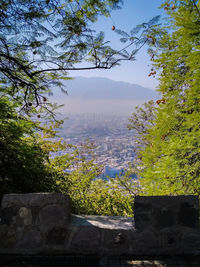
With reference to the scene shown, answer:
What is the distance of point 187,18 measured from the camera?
145 inches

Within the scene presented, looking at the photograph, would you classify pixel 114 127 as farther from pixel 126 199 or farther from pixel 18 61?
pixel 18 61

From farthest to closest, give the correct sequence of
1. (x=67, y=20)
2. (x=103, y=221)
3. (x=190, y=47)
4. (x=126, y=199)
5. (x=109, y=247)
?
(x=126, y=199), (x=190, y=47), (x=67, y=20), (x=103, y=221), (x=109, y=247)

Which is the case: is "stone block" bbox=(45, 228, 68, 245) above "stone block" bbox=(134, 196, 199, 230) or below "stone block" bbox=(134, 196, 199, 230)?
below

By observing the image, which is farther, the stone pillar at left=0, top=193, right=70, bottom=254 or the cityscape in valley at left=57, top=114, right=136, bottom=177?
the cityscape in valley at left=57, top=114, right=136, bottom=177

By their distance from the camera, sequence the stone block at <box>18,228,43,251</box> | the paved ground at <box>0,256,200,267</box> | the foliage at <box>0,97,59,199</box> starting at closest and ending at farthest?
the paved ground at <box>0,256,200,267</box>
the stone block at <box>18,228,43,251</box>
the foliage at <box>0,97,59,199</box>

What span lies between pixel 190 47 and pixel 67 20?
210 centimetres

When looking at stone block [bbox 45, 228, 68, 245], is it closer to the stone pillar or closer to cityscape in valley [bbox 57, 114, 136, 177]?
the stone pillar

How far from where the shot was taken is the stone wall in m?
2.04

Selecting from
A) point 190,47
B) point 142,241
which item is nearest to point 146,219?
point 142,241

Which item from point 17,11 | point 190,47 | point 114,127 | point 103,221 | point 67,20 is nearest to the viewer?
point 103,221

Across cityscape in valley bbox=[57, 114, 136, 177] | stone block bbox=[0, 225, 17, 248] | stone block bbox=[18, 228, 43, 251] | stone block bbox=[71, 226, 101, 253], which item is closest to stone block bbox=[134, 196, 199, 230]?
stone block bbox=[71, 226, 101, 253]

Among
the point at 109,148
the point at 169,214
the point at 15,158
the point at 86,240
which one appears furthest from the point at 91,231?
the point at 109,148

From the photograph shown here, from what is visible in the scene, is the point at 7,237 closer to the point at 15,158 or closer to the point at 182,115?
the point at 15,158

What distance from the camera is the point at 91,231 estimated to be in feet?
6.81
